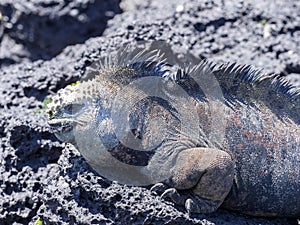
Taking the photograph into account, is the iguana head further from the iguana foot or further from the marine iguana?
the iguana foot

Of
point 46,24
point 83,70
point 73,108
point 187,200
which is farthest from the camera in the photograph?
point 46,24

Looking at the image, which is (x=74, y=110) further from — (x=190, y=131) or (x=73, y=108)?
(x=190, y=131)

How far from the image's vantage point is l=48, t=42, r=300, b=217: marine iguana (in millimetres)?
4391

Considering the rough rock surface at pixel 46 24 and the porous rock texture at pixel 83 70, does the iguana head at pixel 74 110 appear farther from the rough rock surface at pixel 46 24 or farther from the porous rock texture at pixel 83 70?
the rough rock surface at pixel 46 24

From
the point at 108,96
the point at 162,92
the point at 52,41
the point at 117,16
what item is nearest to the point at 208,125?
the point at 162,92

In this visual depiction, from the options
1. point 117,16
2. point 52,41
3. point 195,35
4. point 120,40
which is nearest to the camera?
point 120,40

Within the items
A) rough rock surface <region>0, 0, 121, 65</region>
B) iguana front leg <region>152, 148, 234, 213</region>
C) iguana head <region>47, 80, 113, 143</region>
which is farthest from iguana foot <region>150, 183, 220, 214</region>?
rough rock surface <region>0, 0, 121, 65</region>

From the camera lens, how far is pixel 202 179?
4.37m

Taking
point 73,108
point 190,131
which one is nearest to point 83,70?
point 73,108

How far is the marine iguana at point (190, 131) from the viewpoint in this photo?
4.39 meters

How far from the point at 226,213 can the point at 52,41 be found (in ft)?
11.5

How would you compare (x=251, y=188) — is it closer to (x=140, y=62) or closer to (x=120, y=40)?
(x=140, y=62)

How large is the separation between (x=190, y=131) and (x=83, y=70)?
129cm

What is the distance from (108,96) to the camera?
4.43m
